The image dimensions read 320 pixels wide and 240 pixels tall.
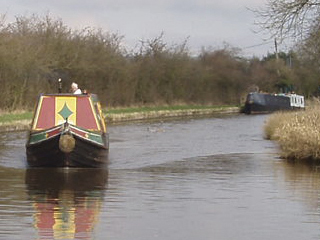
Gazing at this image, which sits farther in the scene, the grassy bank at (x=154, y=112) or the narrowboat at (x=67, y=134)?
the grassy bank at (x=154, y=112)

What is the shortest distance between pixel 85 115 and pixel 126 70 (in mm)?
31302

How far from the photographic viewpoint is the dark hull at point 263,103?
55.6 m

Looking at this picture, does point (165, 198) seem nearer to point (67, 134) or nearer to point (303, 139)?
point (67, 134)

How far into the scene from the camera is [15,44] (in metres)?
36.2

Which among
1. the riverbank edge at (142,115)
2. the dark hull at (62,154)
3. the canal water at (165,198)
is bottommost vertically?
the canal water at (165,198)

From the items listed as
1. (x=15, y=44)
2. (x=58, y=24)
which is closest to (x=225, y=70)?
(x=58, y=24)

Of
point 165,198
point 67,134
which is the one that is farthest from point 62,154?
point 165,198

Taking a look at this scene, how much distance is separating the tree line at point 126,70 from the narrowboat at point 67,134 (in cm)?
823

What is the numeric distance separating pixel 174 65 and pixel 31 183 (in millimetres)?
42972

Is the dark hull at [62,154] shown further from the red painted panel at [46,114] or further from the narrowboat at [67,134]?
the red painted panel at [46,114]

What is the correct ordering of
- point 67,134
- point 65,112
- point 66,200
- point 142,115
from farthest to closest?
point 142,115
point 65,112
point 67,134
point 66,200

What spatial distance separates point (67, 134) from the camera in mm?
17281

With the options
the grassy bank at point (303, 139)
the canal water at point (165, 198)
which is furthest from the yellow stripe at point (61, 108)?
the grassy bank at point (303, 139)

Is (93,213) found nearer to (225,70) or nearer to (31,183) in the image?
(31,183)
